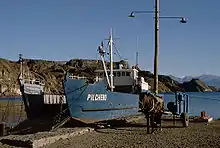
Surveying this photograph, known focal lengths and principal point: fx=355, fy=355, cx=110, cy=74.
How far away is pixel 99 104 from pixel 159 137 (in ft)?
20.5

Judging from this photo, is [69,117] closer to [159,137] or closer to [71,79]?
[71,79]

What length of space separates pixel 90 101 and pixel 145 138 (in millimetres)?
5997

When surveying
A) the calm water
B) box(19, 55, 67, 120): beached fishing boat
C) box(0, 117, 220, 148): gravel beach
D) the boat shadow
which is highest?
box(19, 55, 67, 120): beached fishing boat

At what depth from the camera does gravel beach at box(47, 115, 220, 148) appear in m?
14.0

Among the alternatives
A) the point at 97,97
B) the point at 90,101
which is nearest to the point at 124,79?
the point at 97,97

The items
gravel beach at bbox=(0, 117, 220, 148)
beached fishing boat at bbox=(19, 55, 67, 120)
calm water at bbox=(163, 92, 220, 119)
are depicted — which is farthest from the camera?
calm water at bbox=(163, 92, 220, 119)

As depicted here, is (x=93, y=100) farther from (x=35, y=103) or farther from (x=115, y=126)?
(x=35, y=103)

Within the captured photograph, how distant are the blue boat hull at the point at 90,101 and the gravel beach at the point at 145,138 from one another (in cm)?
202

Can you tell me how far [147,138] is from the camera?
15.5m

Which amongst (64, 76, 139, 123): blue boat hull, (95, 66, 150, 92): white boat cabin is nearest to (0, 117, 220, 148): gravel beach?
(64, 76, 139, 123): blue boat hull

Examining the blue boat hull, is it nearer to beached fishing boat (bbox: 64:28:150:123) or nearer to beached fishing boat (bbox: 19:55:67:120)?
beached fishing boat (bbox: 64:28:150:123)

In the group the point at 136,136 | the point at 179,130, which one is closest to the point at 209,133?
the point at 179,130

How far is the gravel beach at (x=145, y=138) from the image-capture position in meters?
14.0

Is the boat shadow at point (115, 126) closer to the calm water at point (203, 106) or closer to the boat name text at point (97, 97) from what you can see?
the boat name text at point (97, 97)
